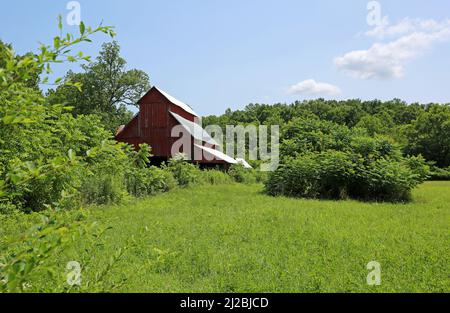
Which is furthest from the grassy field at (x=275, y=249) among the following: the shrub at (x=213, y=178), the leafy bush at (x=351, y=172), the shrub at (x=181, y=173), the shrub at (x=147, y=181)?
the shrub at (x=213, y=178)

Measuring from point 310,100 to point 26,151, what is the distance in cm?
7783

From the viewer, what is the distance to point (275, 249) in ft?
22.5

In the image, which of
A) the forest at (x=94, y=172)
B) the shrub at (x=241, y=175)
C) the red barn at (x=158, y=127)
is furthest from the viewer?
the red barn at (x=158, y=127)

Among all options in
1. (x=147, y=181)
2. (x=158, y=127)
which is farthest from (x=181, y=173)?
(x=158, y=127)

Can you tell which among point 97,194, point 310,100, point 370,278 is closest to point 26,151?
point 97,194

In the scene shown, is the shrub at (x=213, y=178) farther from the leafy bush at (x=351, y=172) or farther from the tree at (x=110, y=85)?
the tree at (x=110, y=85)

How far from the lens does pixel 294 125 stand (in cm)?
2128

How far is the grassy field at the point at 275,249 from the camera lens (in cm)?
512

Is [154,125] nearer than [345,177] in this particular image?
No

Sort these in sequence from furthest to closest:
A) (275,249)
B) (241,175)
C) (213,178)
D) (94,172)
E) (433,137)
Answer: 1. (433,137)
2. (241,175)
3. (213,178)
4. (94,172)
5. (275,249)

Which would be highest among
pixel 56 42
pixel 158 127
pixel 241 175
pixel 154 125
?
pixel 154 125

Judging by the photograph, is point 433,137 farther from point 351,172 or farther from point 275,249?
point 275,249
